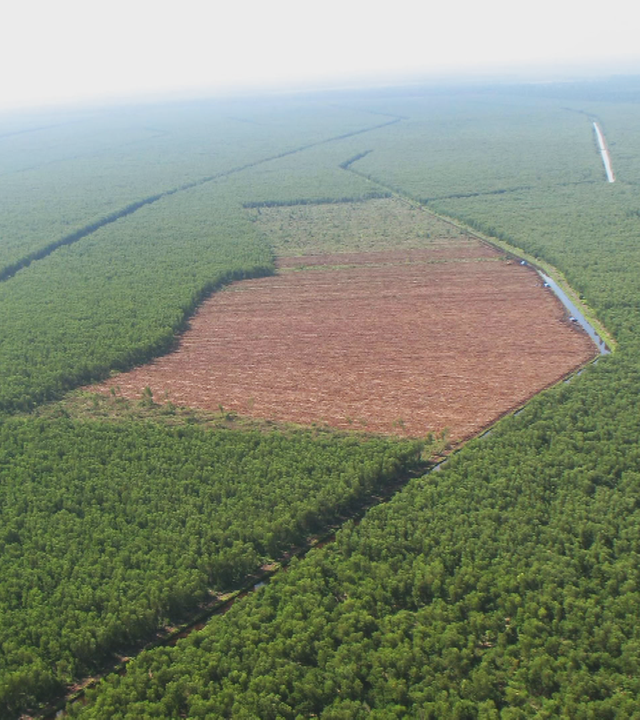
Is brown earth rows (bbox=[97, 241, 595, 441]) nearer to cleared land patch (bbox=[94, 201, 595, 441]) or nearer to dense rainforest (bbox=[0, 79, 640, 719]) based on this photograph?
cleared land patch (bbox=[94, 201, 595, 441])

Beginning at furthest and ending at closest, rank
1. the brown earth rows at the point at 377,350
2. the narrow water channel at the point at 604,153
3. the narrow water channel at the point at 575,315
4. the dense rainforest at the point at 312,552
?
1. the narrow water channel at the point at 604,153
2. the narrow water channel at the point at 575,315
3. the brown earth rows at the point at 377,350
4. the dense rainforest at the point at 312,552

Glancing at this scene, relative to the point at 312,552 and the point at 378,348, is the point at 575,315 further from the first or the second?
the point at 312,552

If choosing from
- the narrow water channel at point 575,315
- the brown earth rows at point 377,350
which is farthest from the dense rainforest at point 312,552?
the brown earth rows at point 377,350

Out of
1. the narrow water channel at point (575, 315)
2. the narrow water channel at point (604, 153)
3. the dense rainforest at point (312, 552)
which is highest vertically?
the narrow water channel at point (604, 153)

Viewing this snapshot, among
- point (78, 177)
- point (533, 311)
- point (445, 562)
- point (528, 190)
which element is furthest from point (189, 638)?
point (78, 177)

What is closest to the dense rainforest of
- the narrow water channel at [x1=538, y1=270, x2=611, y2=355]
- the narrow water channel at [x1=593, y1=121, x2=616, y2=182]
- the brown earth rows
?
the narrow water channel at [x1=538, y1=270, x2=611, y2=355]

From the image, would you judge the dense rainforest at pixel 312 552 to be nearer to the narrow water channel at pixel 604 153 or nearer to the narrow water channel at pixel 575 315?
the narrow water channel at pixel 575 315
